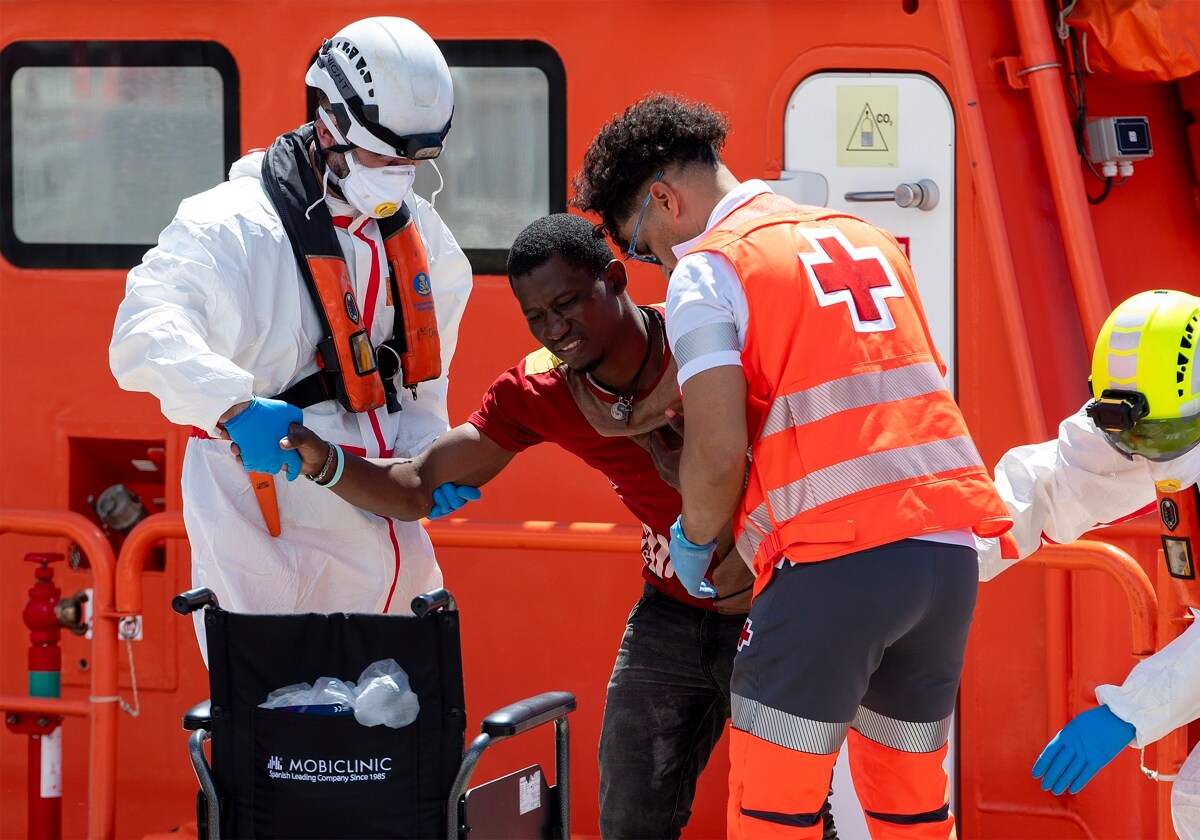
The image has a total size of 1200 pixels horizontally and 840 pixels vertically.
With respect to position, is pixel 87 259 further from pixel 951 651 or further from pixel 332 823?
pixel 951 651

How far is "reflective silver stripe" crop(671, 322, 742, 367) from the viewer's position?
210cm

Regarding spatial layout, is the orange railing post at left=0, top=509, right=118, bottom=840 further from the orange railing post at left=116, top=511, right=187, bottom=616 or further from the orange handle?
the orange handle

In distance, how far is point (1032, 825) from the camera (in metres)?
3.55

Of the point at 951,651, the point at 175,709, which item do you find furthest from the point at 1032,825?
the point at 175,709

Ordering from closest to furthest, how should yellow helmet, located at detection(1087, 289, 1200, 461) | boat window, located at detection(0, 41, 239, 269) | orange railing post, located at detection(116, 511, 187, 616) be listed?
1. yellow helmet, located at detection(1087, 289, 1200, 461)
2. orange railing post, located at detection(116, 511, 187, 616)
3. boat window, located at detection(0, 41, 239, 269)

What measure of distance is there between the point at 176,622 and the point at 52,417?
27.0 inches

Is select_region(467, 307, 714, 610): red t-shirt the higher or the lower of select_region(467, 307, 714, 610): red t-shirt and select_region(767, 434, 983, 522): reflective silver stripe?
the higher

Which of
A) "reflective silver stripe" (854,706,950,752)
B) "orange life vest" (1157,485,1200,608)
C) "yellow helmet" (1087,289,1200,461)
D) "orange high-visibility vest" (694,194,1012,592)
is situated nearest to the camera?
"orange high-visibility vest" (694,194,1012,592)

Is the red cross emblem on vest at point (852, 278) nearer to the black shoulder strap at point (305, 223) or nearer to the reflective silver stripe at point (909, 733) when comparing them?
the reflective silver stripe at point (909, 733)

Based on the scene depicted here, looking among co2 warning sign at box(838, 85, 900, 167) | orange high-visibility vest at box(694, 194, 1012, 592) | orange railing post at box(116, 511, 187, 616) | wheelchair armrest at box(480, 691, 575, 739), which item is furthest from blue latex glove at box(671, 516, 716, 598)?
co2 warning sign at box(838, 85, 900, 167)

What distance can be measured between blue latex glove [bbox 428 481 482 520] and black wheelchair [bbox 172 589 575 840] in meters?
0.27

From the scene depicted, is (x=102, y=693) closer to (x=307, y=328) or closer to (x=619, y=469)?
(x=307, y=328)

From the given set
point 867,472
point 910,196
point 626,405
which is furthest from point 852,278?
point 910,196

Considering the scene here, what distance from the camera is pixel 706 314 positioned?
211 centimetres
